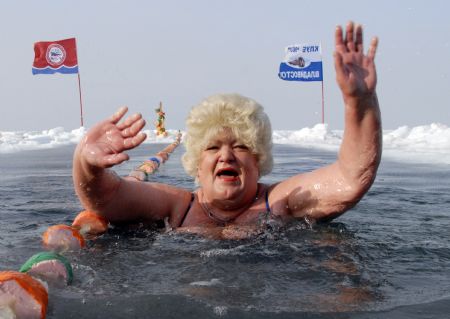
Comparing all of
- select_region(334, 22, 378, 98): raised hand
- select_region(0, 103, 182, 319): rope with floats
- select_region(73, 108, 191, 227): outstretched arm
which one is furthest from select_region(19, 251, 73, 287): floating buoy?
select_region(334, 22, 378, 98): raised hand

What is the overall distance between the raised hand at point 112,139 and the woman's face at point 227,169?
0.77m

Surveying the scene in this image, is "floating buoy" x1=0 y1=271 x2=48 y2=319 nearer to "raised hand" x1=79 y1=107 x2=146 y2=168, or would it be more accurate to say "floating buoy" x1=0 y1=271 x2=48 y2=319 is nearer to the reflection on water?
the reflection on water

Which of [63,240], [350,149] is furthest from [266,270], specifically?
[63,240]

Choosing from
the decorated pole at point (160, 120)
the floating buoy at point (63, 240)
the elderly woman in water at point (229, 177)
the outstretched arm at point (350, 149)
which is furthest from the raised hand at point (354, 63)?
the decorated pole at point (160, 120)

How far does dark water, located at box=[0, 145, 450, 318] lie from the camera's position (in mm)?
1979

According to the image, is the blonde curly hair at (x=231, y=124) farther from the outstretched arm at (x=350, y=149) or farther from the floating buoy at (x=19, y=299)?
the floating buoy at (x=19, y=299)

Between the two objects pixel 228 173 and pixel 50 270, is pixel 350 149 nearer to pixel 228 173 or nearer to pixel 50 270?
pixel 228 173

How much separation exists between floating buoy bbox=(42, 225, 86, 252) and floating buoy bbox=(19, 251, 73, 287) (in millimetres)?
737

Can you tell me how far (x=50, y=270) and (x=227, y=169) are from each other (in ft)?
4.48

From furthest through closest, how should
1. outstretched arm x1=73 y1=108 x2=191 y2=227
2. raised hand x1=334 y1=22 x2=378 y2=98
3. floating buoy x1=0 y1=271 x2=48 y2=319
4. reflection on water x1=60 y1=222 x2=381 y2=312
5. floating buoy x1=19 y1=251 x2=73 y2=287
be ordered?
outstretched arm x1=73 y1=108 x2=191 y2=227, raised hand x1=334 y1=22 x2=378 y2=98, floating buoy x1=19 y1=251 x2=73 y2=287, reflection on water x1=60 y1=222 x2=381 y2=312, floating buoy x1=0 y1=271 x2=48 y2=319

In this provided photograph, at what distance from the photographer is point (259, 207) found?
352cm

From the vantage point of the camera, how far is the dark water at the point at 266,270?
77.9 inches

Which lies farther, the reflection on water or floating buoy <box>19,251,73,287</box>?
floating buoy <box>19,251,73,287</box>

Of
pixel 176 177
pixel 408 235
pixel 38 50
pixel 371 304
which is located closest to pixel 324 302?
pixel 371 304
